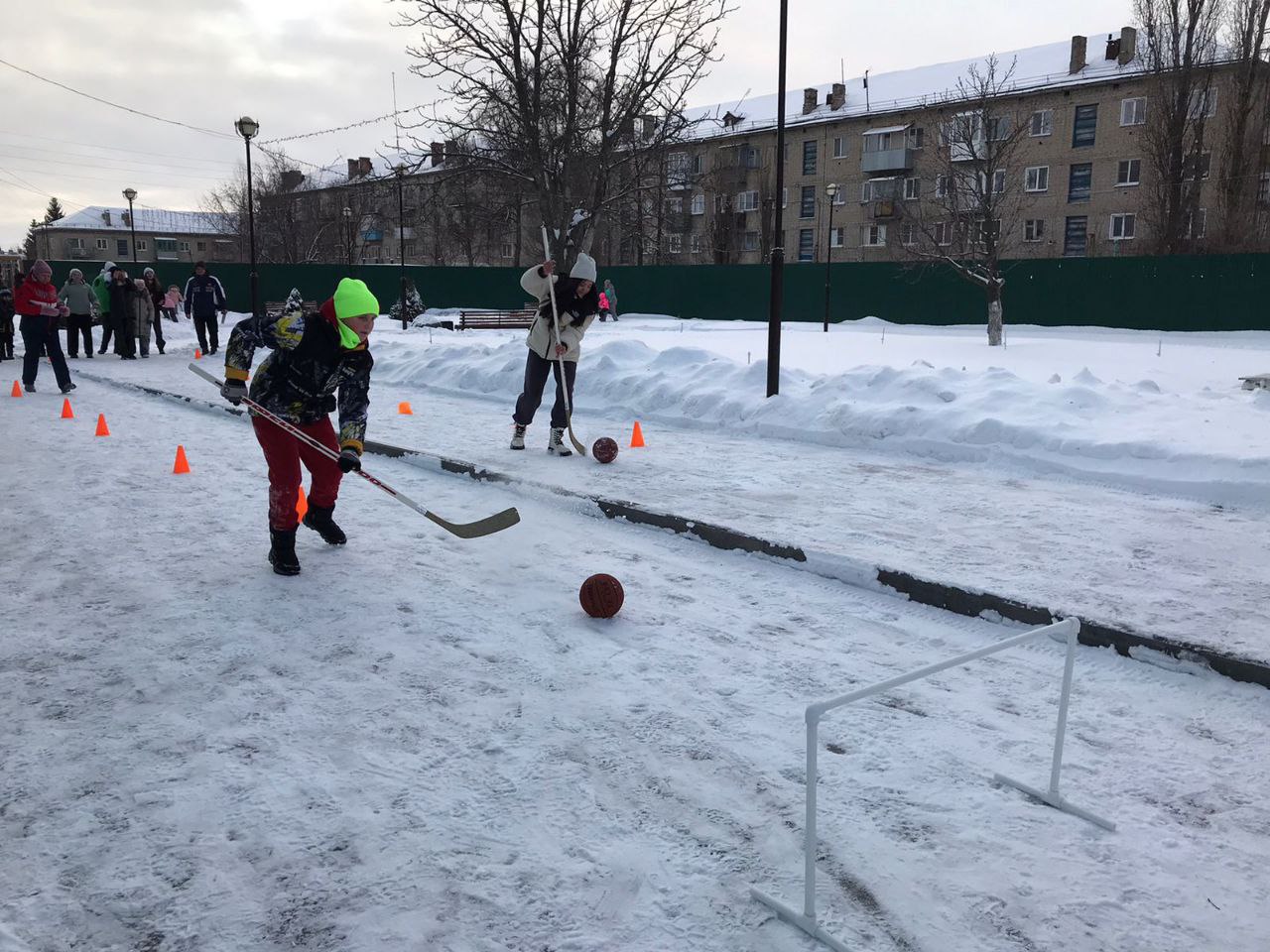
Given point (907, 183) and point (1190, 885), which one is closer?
point (1190, 885)

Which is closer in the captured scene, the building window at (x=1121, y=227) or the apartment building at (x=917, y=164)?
the apartment building at (x=917, y=164)

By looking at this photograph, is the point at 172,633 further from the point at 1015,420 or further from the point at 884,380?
the point at 884,380

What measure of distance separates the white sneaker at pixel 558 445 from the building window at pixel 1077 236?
4307 cm

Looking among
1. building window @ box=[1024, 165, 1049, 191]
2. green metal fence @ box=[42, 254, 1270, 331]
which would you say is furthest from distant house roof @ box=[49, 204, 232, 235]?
building window @ box=[1024, 165, 1049, 191]

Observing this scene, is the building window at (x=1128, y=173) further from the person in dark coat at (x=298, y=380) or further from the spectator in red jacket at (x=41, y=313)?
the person in dark coat at (x=298, y=380)

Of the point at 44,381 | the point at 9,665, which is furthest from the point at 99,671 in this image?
the point at 44,381

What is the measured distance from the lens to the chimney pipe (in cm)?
4391

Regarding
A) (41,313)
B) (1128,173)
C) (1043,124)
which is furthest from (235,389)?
(1043,124)

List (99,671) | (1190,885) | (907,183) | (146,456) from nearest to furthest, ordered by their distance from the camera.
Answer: (1190,885) < (99,671) < (146,456) < (907,183)

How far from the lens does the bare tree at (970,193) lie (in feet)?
86.4

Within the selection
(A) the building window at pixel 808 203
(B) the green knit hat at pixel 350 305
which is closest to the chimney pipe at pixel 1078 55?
(A) the building window at pixel 808 203

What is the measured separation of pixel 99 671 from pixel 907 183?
171ft

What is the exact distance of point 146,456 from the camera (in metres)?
8.66

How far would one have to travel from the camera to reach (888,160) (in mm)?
49250
